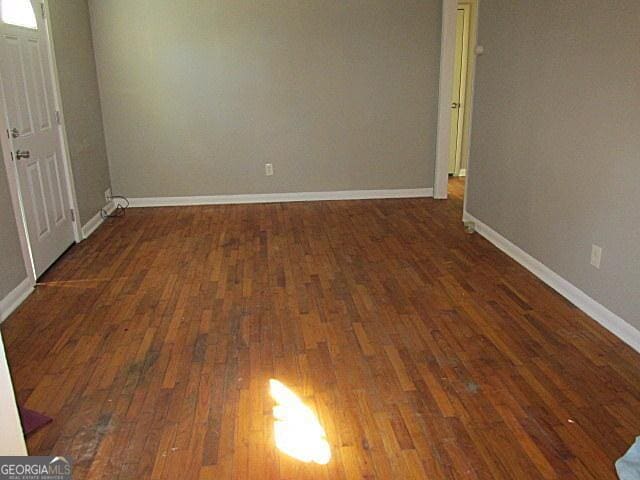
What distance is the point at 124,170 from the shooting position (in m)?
5.59

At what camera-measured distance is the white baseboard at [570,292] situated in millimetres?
2764

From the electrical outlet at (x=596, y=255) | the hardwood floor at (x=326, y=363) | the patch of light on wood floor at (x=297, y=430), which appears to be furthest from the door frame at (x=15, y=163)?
the electrical outlet at (x=596, y=255)

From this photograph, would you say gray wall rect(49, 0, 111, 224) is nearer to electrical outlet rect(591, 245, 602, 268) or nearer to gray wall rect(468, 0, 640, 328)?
gray wall rect(468, 0, 640, 328)

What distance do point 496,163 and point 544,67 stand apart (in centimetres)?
94

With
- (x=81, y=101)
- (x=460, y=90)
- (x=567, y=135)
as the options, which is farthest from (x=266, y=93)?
(x=567, y=135)

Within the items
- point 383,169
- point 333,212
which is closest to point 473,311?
point 333,212

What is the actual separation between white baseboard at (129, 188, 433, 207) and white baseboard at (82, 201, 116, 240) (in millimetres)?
297

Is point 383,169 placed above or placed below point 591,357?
above

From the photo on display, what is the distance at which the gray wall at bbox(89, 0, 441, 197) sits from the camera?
5.29 meters

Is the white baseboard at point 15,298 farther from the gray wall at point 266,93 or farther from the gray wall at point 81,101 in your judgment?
the gray wall at point 266,93

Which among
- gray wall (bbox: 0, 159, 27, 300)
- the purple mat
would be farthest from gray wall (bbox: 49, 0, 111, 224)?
the purple mat

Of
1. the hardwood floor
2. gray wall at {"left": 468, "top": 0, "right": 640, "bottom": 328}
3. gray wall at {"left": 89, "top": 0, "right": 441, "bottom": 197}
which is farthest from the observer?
gray wall at {"left": 89, "top": 0, "right": 441, "bottom": 197}

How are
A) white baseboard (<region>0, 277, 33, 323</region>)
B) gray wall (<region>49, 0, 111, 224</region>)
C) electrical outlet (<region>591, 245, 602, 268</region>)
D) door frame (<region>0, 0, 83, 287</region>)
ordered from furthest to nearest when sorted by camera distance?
1. gray wall (<region>49, 0, 111, 224</region>)
2. door frame (<region>0, 0, 83, 287</region>)
3. white baseboard (<region>0, 277, 33, 323</region>)
4. electrical outlet (<region>591, 245, 602, 268</region>)

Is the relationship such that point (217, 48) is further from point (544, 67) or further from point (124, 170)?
point (544, 67)
